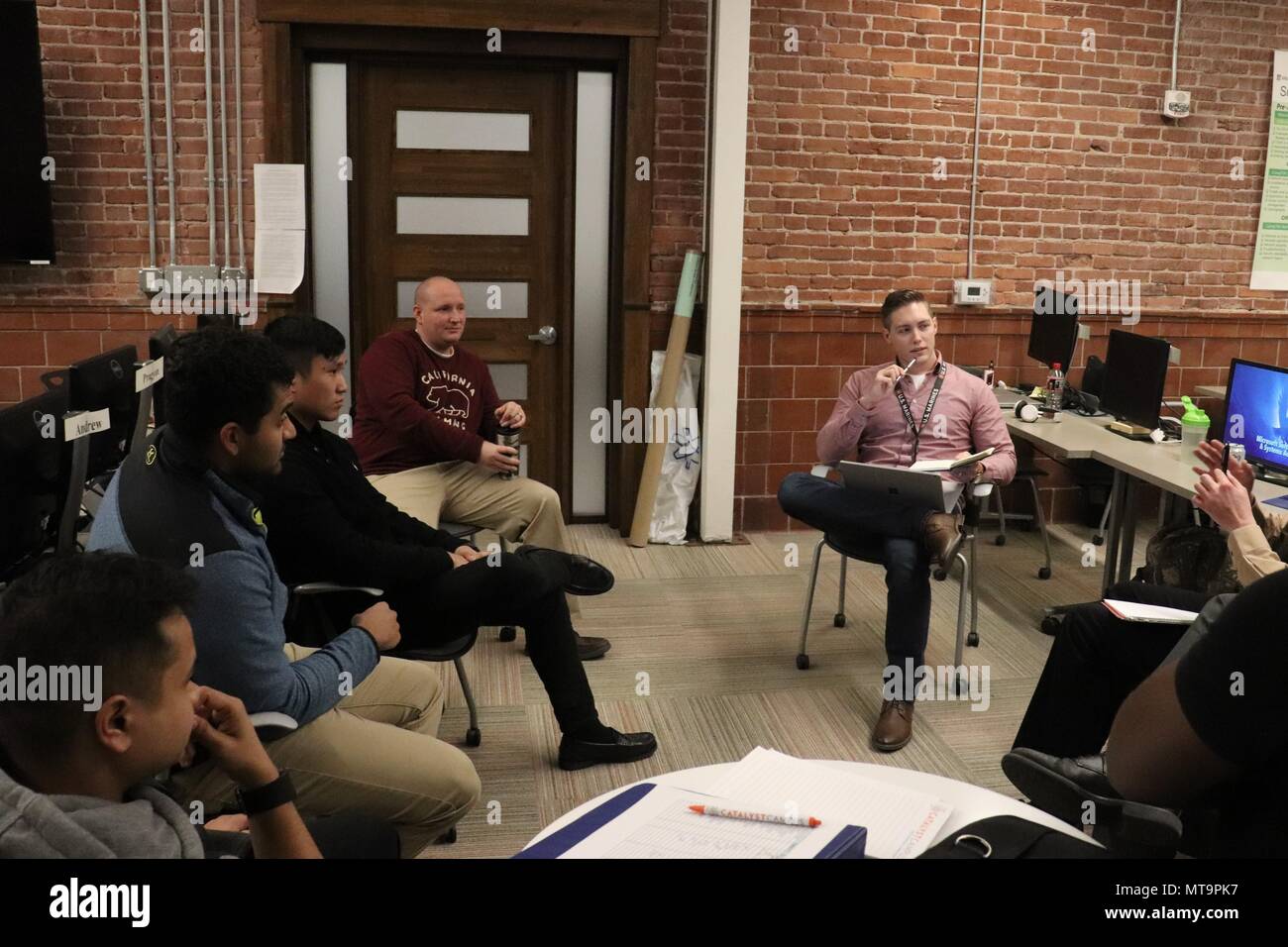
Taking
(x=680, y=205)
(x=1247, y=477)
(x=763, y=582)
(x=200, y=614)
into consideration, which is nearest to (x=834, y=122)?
(x=680, y=205)

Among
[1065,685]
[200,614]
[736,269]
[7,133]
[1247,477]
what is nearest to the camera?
[200,614]

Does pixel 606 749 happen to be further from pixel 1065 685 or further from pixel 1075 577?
pixel 1075 577

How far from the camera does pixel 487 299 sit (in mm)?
5625

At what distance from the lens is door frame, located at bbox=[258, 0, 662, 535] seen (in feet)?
16.8

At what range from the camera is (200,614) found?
6.69ft

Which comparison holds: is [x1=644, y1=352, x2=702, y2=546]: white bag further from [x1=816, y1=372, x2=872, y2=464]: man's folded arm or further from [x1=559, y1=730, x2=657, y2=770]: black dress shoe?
[x1=559, y1=730, x2=657, y2=770]: black dress shoe

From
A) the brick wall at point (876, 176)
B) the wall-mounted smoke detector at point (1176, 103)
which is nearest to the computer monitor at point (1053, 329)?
the brick wall at point (876, 176)

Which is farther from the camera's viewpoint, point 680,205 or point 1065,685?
point 680,205

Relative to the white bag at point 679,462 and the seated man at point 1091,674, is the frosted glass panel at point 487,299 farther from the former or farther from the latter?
the seated man at point 1091,674

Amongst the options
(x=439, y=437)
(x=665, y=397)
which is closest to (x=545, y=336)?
(x=665, y=397)

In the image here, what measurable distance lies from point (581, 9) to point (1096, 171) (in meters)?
2.72

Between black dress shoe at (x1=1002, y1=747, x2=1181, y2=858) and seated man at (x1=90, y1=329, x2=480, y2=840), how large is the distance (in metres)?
1.11

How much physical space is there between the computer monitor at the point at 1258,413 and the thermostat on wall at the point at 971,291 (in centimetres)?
179

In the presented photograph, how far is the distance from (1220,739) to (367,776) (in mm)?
1456
